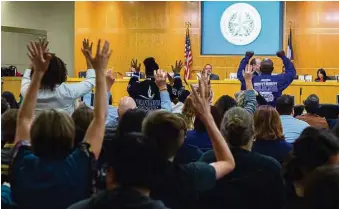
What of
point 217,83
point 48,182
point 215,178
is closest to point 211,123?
point 215,178

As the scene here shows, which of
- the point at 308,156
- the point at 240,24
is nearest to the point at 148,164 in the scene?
the point at 308,156

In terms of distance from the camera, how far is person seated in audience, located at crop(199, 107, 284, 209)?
7.90 ft

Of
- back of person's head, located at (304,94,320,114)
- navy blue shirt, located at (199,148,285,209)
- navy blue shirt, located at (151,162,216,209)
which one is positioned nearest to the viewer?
navy blue shirt, located at (151,162,216,209)

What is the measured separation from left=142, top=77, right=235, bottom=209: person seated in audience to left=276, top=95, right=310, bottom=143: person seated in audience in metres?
1.84

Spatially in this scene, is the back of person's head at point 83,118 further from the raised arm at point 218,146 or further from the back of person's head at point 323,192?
the back of person's head at point 323,192

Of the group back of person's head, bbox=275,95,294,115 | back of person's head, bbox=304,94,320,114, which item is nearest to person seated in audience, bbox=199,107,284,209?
back of person's head, bbox=275,95,294,115

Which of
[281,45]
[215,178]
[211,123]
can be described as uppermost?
[281,45]

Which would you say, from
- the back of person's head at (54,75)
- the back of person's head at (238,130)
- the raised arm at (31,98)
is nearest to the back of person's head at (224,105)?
the back of person's head at (54,75)

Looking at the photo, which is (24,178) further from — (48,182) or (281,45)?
(281,45)

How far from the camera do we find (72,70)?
1514 cm

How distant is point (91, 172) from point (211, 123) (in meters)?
0.52

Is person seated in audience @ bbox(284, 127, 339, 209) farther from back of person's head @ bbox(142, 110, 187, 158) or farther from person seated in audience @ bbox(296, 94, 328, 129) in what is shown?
person seated in audience @ bbox(296, 94, 328, 129)

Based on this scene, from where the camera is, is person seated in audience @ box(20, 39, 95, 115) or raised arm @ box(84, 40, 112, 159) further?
person seated in audience @ box(20, 39, 95, 115)

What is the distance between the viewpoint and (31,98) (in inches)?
92.8
